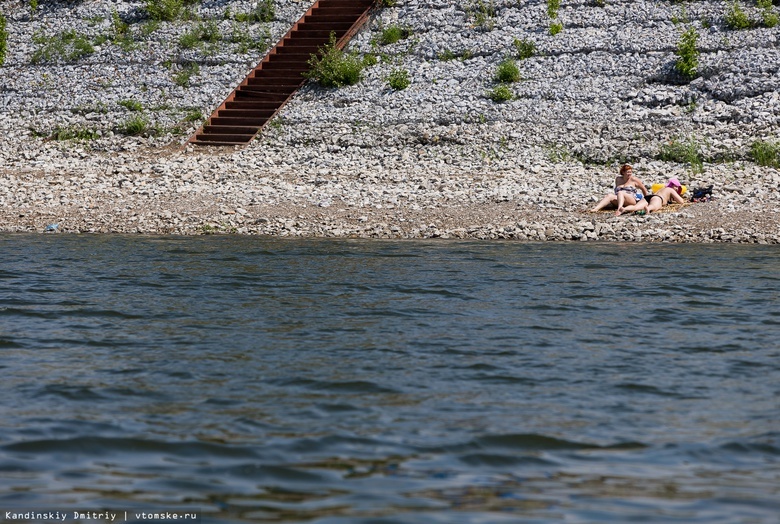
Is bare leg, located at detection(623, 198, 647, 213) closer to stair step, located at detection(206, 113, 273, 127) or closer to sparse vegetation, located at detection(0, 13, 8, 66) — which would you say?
stair step, located at detection(206, 113, 273, 127)

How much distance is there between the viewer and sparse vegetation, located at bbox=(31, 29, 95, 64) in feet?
81.6

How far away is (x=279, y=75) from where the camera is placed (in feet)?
75.9

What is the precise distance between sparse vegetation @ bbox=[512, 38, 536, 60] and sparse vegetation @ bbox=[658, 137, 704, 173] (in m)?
4.70

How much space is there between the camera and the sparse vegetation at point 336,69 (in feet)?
72.7

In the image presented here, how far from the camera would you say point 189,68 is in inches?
933

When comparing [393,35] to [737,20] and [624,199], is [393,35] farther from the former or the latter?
[624,199]

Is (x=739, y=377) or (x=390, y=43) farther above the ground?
(x=390, y=43)

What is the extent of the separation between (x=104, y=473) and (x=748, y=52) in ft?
59.6

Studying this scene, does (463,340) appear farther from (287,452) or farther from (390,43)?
(390,43)

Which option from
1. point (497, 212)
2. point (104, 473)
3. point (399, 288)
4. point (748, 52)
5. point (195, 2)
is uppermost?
point (195, 2)

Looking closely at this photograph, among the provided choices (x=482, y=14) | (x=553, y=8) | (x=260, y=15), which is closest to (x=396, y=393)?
(x=553, y=8)

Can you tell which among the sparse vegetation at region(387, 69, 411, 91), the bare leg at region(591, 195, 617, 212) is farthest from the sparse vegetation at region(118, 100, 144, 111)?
the bare leg at region(591, 195, 617, 212)

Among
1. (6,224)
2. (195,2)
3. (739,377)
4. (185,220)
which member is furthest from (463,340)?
(195,2)

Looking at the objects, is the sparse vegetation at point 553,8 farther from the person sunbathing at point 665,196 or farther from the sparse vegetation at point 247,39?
the person sunbathing at point 665,196
